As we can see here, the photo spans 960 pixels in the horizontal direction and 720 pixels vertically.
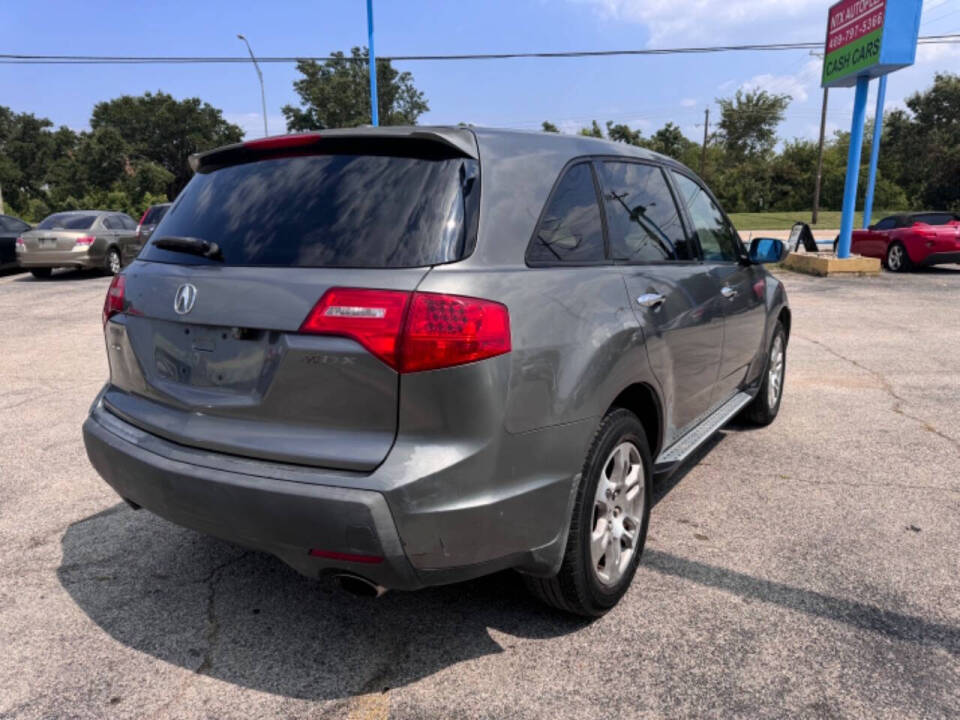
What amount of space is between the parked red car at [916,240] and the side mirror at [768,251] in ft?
44.8

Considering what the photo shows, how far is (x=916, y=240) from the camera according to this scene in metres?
15.6

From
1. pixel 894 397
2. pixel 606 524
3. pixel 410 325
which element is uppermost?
pixel 410 325

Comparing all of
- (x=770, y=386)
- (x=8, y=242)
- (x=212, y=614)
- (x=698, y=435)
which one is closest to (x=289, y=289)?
(x=212, y=614)

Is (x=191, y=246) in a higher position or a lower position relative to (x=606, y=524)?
higher

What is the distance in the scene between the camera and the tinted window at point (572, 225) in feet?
8.14

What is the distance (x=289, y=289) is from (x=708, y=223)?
2751 millimetres

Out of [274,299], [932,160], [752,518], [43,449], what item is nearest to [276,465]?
[274,299]

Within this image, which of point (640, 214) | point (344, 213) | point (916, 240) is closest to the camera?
point (344, 213)

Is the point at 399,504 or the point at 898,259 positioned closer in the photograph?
the point at 399,504

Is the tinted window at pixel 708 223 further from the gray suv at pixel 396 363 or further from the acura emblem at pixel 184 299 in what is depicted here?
the acura emblem at pixel 184 299

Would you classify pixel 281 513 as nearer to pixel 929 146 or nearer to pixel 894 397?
pixel 894 397

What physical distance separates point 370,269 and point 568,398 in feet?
2.45

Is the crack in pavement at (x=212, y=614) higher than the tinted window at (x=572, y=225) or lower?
lower

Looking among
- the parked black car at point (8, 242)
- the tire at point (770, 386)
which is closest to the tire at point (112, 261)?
the parked black car at point (8, 242)
